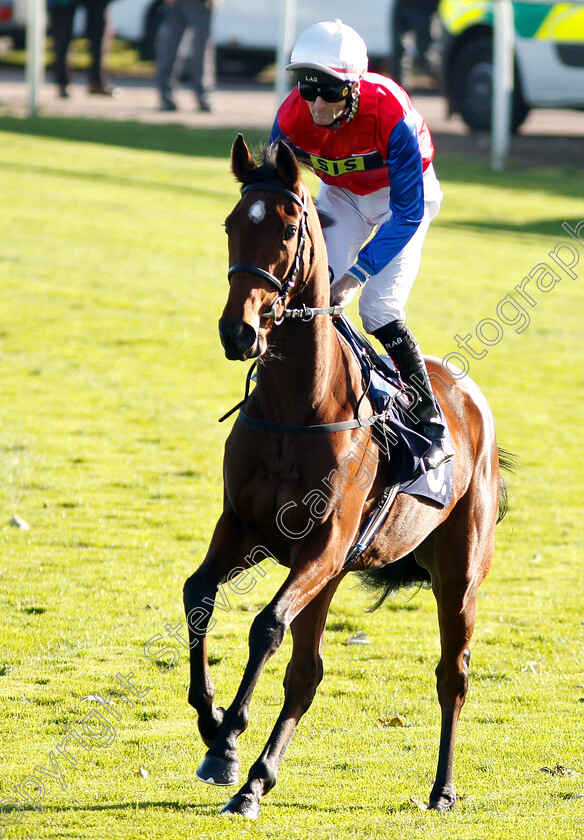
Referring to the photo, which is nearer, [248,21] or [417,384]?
[417,384]

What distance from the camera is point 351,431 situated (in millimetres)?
4293

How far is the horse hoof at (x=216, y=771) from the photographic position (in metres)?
3.91

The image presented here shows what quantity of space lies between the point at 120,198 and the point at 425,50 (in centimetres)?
1050

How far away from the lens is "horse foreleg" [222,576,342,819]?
4012 mm

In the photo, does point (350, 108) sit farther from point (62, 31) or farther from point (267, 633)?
point (62, 31)

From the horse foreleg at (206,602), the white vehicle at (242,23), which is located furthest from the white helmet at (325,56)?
the white vehicle at (242,23)

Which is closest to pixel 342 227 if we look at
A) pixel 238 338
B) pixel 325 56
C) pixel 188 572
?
pixel 325 56

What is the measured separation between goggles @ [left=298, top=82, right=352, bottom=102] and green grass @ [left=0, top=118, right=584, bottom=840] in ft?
8.81

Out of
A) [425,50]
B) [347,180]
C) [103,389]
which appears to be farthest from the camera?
[425,50]

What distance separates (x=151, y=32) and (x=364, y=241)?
22.2 metres

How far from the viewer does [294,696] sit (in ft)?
14.7

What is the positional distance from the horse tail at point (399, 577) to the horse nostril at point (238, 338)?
6.70ft

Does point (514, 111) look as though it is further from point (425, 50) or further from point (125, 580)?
point (125, 580)

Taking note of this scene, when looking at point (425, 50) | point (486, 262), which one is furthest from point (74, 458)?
point (425, 50)
